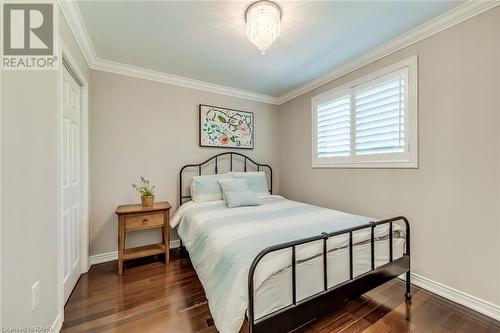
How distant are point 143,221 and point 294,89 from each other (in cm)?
295

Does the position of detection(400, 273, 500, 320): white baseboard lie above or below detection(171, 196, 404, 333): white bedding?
below

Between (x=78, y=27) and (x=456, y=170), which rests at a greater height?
(x=78, y=27)

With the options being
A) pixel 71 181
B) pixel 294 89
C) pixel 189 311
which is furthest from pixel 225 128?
pixel 189 311

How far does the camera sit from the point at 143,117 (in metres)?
2.92

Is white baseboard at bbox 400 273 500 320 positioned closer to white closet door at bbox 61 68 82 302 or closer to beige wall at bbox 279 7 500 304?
beige wall at bbox 279 7 500 304

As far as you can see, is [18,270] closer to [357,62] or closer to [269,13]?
[269,13]

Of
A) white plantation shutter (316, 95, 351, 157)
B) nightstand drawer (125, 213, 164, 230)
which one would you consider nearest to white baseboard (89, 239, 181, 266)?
nightstand drawer (125, 213, 164, 230)

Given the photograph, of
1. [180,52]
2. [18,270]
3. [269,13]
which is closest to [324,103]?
[269,13]

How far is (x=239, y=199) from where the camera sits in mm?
2662

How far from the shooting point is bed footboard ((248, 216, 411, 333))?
117cm

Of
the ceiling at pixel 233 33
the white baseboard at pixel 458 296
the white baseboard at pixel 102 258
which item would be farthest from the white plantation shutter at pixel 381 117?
the white baseboard at pixel 102 258

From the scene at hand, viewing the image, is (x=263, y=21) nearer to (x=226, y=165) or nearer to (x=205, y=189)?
(x=205, y=189)

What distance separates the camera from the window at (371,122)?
2193 mm

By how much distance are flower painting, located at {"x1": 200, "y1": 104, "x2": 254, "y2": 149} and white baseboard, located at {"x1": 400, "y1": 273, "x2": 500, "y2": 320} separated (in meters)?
2.73
